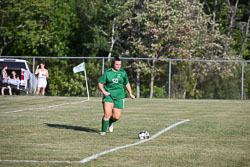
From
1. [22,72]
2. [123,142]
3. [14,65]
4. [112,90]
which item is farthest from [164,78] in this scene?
[123,142]

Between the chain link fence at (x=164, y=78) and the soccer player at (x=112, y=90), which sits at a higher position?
the soccer player at (x=112, y=90)

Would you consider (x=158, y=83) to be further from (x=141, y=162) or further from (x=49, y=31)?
(x=141, y=162)

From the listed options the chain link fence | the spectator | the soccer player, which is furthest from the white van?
the soccer player

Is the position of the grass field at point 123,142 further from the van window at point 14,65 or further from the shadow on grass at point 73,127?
the van window at point 14,65

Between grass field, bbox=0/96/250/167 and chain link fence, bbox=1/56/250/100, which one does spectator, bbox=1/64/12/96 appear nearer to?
chain link fence, bbox=1/56/250/100

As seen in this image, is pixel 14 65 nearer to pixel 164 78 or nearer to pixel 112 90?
pixel 164 78

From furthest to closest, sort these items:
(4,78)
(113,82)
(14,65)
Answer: (14,65) → (4,78) → (113,82)

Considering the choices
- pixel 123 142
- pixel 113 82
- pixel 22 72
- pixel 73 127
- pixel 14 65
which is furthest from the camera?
pixel 14 65

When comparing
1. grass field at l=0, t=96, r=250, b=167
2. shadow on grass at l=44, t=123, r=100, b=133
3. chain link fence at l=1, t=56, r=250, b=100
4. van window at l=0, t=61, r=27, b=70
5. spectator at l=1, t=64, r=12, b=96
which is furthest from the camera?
chain link fence at l=1, t=56, r=250, b=100

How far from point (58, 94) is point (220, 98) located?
971cm

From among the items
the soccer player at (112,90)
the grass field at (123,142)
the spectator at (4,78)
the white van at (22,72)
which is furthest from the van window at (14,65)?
the soccer player at (112,90)

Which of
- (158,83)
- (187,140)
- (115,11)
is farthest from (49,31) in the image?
(187,140)

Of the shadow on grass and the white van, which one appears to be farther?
the white van

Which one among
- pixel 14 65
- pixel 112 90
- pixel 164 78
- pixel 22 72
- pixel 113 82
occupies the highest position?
pixel 113 82
